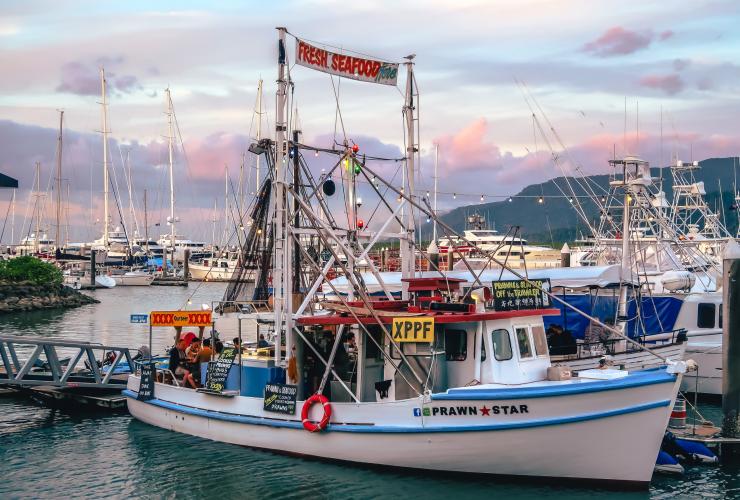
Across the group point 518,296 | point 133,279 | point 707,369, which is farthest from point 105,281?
point 518,296

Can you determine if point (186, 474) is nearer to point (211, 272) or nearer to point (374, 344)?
point (374, 344)

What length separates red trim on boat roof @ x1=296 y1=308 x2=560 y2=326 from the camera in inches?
685

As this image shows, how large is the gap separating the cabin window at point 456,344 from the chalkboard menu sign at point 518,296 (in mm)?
1054

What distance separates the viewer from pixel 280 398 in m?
19.3

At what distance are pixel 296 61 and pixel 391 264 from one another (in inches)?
1596

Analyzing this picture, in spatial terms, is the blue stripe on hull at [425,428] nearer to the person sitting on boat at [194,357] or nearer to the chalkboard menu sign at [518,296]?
the person sitting on boat at [194,357]

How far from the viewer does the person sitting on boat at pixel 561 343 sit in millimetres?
24078

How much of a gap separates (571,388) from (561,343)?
824 cm

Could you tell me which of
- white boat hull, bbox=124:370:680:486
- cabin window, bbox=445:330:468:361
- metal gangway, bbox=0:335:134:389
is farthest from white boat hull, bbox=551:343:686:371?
metal gangway, bbox=0:335:134:389

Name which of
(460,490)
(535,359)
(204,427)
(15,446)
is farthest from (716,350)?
(15,446)

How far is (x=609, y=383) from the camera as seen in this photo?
1616 cm

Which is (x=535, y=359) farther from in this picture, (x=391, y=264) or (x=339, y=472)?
(x=391, y=264)

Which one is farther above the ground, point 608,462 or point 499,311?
point 499,311

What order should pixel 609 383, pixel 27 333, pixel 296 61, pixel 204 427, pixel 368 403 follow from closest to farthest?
pixel 609 383, pixel 368 403, pixel 296 61, pixel 204 427, pixel 27 333
